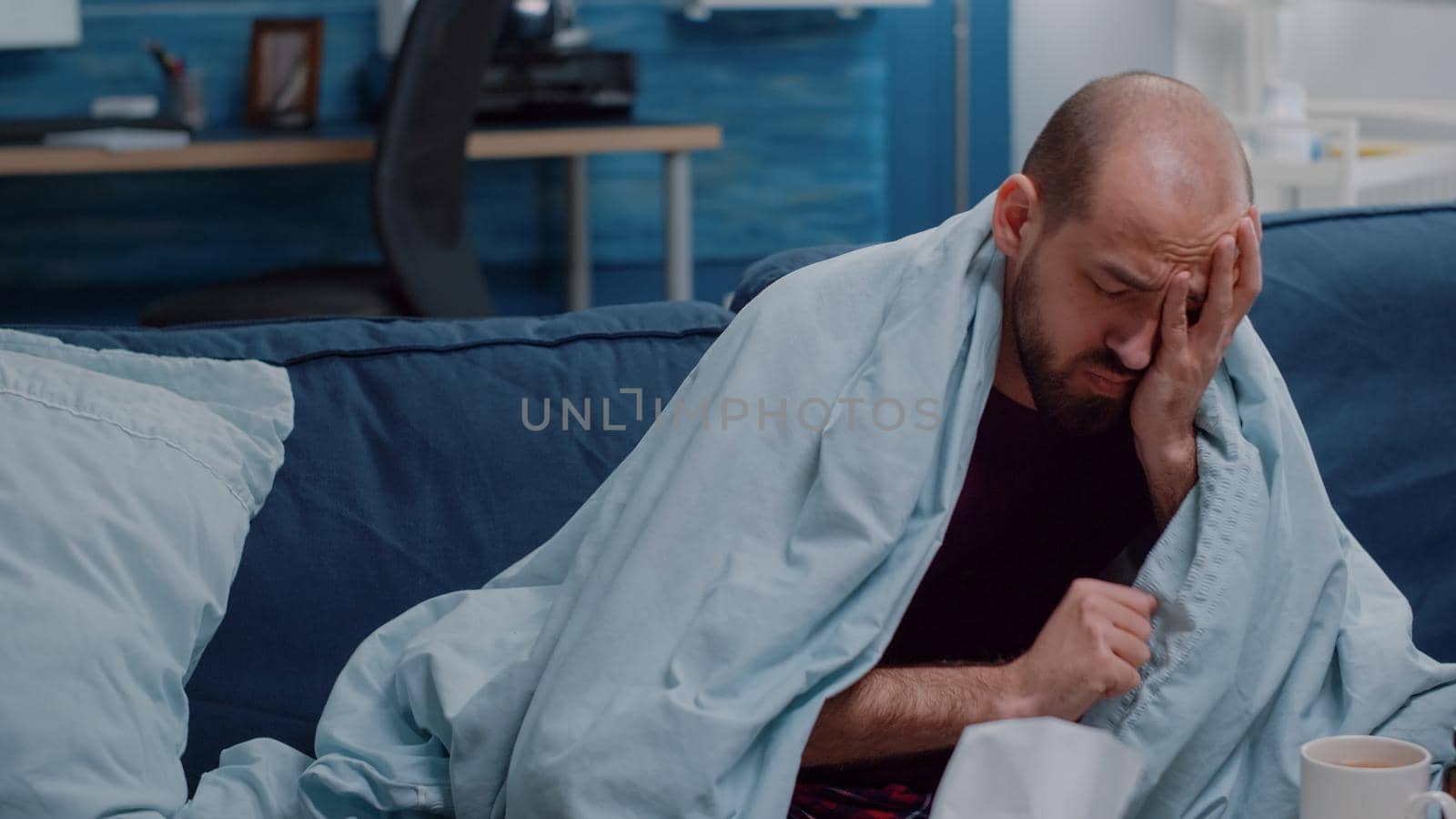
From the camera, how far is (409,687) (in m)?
1.18

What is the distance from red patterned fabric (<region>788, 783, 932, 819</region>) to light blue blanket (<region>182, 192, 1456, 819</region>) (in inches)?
6.1

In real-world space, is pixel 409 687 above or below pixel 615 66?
below

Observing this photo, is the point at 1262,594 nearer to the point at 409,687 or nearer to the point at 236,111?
the point at 409,687

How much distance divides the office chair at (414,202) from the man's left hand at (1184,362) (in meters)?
1.59

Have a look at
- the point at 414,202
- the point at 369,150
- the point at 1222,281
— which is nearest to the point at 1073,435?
the point at 1222,281

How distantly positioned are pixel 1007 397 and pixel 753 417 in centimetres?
22

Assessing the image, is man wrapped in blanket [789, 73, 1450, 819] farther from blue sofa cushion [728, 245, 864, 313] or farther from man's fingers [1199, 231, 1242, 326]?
blue sofa cushion [728, 245, 864, 313]

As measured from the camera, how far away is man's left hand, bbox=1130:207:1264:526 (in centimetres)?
108

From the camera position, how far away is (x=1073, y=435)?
1231 mm

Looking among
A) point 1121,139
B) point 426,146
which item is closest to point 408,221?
point 426,146


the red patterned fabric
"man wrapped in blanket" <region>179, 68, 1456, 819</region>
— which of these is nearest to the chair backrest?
"man wrapped in blanket" <region>179, 68, 1456, 819</region>

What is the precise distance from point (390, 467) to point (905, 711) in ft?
1.64

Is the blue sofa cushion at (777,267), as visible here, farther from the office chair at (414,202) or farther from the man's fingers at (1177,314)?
the office chair at (414,202)

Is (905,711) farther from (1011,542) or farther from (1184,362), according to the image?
(1184,362)
